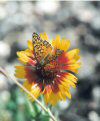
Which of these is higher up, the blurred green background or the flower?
the blurred green background

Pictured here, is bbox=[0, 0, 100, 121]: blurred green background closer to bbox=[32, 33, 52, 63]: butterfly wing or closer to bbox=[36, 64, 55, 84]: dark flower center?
bbox=[36, 64, 55, 84]: dark flower center

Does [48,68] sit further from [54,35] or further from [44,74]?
[54,35]

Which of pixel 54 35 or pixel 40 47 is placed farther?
pixel 54 35

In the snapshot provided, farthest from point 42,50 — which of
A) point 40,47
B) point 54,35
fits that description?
point 54,35

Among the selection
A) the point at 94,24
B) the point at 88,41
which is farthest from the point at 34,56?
the point at 94,24

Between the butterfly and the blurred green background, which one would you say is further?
the blurred green background

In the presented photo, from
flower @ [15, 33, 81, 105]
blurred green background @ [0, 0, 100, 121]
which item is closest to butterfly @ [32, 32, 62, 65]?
flower @ [15, 33, 81, 105]
